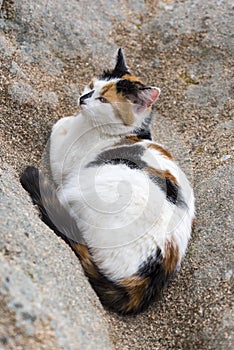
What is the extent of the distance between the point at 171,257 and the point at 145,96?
109cm

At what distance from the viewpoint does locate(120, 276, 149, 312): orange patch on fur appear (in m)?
2.49

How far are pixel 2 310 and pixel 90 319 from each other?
19.0 inches

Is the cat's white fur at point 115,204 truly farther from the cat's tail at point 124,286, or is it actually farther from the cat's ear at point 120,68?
the cat's ear at point 120,68

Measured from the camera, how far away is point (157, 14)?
4719 mm

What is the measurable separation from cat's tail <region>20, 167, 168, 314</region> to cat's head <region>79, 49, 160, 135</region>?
30.0 inches

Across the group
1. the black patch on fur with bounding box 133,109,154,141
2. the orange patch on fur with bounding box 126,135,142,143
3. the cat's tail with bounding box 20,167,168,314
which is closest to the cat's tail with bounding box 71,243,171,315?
the cat's tail with bounding box 20,167,168,314

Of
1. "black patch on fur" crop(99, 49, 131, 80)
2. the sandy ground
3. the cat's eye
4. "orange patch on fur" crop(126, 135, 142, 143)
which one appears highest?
"black patch on fur" crop(99, 49, 131, 80)

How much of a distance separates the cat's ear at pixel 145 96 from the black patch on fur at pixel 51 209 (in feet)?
2.78

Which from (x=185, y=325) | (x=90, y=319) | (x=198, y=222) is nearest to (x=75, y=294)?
(x=90, y=319)

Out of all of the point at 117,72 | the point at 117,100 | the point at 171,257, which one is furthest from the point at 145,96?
the point at 171,257

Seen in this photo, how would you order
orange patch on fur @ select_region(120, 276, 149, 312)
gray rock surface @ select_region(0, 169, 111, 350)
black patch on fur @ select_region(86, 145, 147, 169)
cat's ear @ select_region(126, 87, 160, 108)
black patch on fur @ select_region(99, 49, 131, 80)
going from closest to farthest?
gray rock surface @ select_region(0, 169, 111, 350) < orange patch on fur @ select_region(120, 276, 149, 312) < black patch on fur @ select_region(86, 145, 147, 169) < cat's ear @ select_region(126, 87, 160, 108) < black patch on fur @ select_region(99, 49, 131, 80)

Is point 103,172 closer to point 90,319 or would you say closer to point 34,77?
point 90,319

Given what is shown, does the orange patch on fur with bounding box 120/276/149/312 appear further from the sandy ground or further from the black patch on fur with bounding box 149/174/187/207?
the black patch on fur with bounding box 149/174/187/207

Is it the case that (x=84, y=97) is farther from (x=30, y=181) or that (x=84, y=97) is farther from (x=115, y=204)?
(x=115, y=204)
